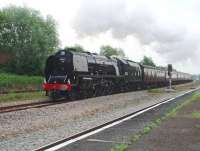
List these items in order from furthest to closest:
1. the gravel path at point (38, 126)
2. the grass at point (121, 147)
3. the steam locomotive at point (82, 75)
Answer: the steam locomotive at point (82, 75) → the gravel path at point (38, 126) → the grass at point (121, 147)

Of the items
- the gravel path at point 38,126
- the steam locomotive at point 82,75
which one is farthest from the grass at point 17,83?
the gravel path at point 38,126

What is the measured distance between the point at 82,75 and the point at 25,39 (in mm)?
35415

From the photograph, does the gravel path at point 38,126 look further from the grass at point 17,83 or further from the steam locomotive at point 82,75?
the grass at point 17,83

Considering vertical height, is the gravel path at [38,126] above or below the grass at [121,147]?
below

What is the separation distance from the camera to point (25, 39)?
200 ft

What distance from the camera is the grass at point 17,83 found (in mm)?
43653

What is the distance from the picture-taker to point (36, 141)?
396 inches

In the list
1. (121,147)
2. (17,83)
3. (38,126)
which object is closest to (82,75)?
(38,126)

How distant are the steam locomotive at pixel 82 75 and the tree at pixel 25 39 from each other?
2354 cm

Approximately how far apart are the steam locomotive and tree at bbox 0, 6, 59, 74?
23.5m

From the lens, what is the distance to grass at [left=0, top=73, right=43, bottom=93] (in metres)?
43.7

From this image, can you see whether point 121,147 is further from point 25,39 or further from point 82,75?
point 25,39

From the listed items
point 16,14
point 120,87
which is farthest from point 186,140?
point 16,14

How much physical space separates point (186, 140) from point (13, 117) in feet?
27.0
